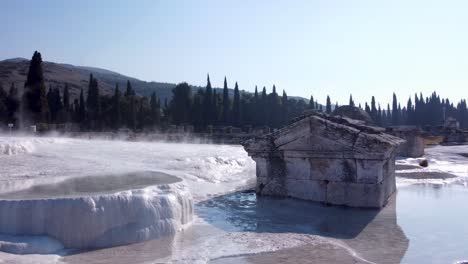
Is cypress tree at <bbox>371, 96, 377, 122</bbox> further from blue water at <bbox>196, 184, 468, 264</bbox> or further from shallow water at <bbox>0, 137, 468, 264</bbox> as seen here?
blue water at <bbox>196, 184, 468, 264</bbox>

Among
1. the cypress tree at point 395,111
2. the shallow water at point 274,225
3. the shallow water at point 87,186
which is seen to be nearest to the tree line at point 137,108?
the cypress tree at point 395,111

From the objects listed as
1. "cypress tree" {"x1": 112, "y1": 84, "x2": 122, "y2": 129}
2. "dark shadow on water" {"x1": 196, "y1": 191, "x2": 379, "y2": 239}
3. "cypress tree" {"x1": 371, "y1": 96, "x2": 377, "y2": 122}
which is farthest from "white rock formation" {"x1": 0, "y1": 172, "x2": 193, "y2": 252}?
"cypress tree" {"x1": 371, "y1": 96, "x2": 377, "y2": 122}

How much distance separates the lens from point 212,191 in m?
10.9

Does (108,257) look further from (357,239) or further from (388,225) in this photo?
(388,225)

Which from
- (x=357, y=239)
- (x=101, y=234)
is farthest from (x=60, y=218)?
(x=357, y=239)

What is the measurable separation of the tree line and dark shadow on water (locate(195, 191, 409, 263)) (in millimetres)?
25116

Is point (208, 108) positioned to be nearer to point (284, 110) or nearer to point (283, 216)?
point (284, 110)

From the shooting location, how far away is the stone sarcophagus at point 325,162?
8.78 m

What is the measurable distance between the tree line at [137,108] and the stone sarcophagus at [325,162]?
24.7 m

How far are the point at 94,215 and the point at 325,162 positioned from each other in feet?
16.2

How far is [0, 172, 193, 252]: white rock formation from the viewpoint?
6.08 metres

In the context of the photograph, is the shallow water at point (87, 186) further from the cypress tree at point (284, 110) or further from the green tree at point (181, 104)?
the cypress tree at point (284, 110)

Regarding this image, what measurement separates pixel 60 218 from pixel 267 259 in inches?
118

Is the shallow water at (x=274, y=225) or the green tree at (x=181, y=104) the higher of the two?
the green tree at (x=181, y=104)
